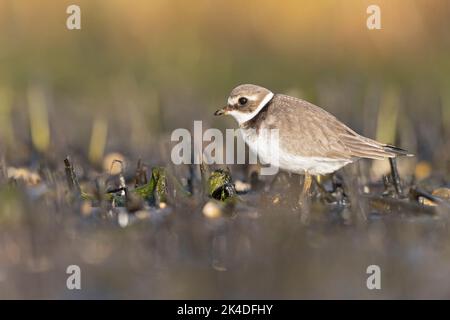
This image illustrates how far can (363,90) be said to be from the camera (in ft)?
43.0

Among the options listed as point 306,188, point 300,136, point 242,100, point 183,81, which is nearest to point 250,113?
point 242,100

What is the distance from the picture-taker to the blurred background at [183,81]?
6809 mm

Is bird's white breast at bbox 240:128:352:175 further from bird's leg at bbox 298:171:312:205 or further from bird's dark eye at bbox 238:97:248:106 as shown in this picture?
bird's dark eye at bbox 238:97:248:106

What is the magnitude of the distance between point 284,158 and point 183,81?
222 inches

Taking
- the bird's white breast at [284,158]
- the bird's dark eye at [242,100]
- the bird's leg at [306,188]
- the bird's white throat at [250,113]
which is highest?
the bird's dark eye at [242,100]

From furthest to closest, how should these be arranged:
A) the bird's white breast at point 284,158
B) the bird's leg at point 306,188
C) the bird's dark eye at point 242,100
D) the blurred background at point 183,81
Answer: the bird's dark eye at point 242,100 < the bird's leg at point 306,188 < the bird's white breast at point 284,158 < the blurred background at point 183,81

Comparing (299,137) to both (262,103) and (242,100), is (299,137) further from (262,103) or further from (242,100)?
(242,100)

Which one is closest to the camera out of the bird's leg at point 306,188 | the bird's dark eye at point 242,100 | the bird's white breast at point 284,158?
the bird's white breast at point 284,158

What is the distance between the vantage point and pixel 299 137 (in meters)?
7.85

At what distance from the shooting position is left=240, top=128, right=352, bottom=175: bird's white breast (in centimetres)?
782

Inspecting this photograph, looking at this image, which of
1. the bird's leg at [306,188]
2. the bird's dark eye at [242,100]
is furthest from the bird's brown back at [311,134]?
the bird's leg at [306,188]

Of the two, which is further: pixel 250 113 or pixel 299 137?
pixel 250 113

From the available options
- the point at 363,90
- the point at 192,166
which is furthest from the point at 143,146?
the point at 363,90

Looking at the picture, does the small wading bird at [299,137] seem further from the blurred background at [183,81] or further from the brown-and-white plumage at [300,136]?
the blurred background at [183,81]
